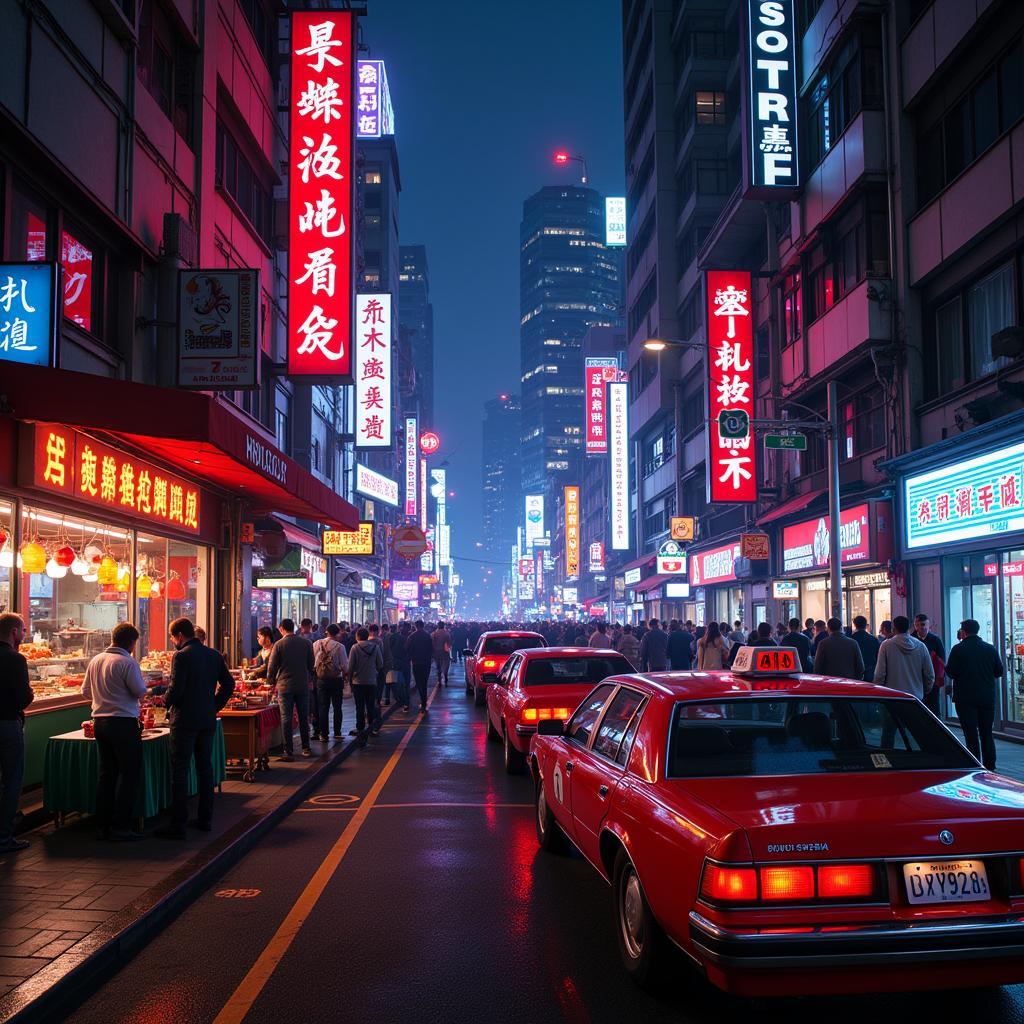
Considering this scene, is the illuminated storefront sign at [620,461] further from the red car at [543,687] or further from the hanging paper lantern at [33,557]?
the hanging paper lantern at [33,557]

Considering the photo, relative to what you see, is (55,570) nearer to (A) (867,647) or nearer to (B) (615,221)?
(A) (867,647)

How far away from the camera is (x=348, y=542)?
101 ft

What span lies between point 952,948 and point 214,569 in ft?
53.6

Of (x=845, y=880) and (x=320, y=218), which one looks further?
(x=320, y=218)

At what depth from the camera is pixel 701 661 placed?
19.0 meters

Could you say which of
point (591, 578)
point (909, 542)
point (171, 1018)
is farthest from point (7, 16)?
point (591, 578)

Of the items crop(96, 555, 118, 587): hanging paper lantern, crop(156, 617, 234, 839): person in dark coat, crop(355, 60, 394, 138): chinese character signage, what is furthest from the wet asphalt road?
crop(355, 60, 394, 138): chinese character signage

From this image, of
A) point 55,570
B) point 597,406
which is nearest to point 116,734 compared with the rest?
point 55,570

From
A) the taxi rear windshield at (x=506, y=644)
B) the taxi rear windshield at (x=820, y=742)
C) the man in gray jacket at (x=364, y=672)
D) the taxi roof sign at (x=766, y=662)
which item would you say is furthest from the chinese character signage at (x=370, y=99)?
the taxi rear windshield at (x=820, y=742)

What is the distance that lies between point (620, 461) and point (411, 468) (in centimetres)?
1880

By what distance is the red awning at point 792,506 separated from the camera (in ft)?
80.3

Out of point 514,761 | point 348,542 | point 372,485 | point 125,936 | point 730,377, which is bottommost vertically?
point 514,761

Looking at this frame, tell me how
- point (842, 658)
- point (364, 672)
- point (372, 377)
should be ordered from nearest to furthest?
point (842, 658) → point (364, 672) → point (372, 377)

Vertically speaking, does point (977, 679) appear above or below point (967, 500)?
below
